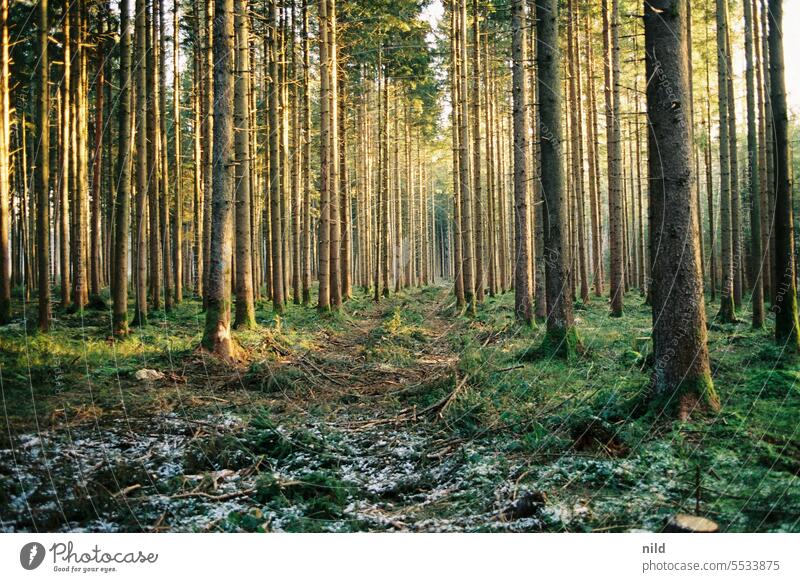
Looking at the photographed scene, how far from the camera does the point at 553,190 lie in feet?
33.9

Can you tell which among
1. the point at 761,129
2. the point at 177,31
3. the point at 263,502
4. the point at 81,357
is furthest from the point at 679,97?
the point at 177,31

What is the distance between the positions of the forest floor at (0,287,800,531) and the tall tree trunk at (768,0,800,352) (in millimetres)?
494

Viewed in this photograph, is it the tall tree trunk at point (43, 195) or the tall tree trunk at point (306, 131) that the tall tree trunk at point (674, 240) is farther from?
the tall tree trunk at point (306, 131)

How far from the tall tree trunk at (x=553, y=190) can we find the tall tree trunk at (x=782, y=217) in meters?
3.45

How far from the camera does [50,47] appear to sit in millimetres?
19094

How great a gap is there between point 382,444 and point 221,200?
629 cm

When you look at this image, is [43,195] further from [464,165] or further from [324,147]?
[464,165]

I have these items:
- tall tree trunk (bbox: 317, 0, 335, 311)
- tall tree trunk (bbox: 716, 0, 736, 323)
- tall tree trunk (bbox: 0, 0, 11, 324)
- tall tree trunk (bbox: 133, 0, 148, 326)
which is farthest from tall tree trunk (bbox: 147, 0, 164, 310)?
tall tree trunk (bbox: 716, 0, 736, 323)

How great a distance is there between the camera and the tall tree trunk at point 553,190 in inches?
401

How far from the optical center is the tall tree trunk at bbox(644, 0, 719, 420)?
6023 mm

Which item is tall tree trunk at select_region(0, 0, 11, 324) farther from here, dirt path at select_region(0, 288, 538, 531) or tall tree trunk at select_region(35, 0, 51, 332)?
dirt path at select_region(0, 288, 538, 531)

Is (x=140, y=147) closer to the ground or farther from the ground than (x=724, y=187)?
farther from the ground

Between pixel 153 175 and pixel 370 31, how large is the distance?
1260cm
